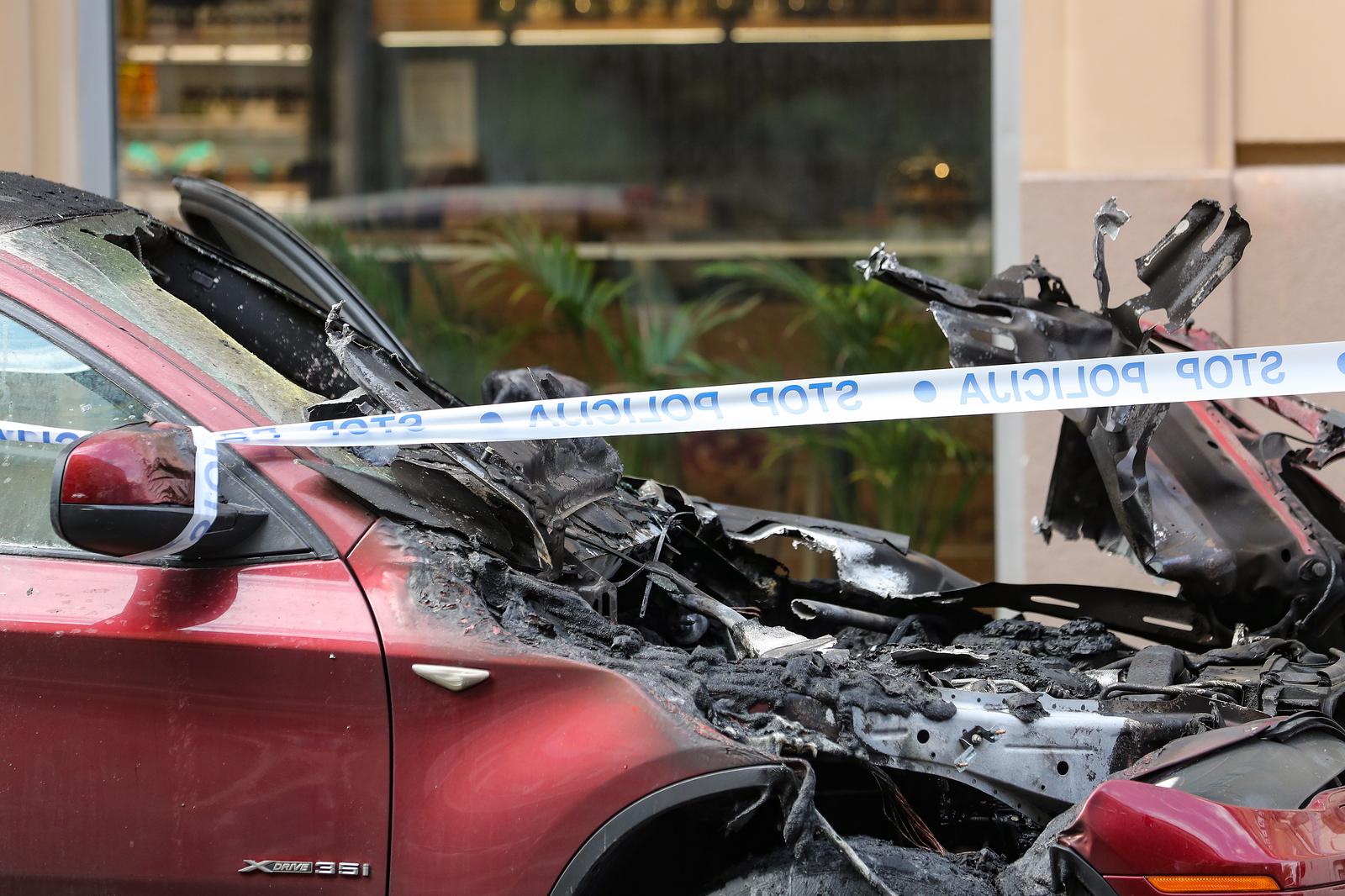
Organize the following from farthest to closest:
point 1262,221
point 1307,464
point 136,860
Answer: point 1262,221 → point 1307,464 → point 136,860

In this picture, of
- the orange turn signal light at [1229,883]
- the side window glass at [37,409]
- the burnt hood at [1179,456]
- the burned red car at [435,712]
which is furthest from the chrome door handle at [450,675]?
the burnt hood at [1179,456]

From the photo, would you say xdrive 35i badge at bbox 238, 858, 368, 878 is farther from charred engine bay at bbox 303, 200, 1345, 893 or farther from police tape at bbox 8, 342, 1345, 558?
police tape at bbox 8, 342, 1345, 558

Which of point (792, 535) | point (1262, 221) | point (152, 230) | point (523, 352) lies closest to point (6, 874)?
point (152, 230)

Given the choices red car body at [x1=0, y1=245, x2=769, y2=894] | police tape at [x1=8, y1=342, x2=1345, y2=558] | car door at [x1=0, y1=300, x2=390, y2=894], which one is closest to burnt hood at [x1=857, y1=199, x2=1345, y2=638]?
police tape at [x1=8, y1=342, x2=1345, y2=558]

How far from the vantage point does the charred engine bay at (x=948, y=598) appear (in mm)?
2332

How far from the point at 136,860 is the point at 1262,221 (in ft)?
17.1

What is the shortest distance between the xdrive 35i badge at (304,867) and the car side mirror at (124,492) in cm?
54

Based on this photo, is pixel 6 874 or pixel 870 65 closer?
pixel 6 874

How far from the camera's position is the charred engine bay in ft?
7.65

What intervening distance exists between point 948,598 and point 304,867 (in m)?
1.97

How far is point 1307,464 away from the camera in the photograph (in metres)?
3.51

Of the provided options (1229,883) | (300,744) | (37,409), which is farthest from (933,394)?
(37,409)

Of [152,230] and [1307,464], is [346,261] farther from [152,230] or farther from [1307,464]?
[1307,464]

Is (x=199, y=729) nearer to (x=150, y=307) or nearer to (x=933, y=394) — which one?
(x=150, y=307)
